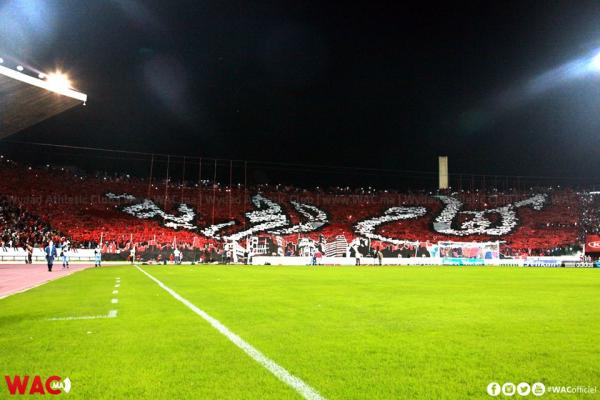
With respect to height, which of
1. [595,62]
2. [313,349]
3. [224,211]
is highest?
[595,62]

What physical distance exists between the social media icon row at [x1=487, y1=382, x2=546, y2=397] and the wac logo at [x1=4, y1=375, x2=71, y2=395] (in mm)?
3488

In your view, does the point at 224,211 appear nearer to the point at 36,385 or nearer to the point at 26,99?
the point at 26,99

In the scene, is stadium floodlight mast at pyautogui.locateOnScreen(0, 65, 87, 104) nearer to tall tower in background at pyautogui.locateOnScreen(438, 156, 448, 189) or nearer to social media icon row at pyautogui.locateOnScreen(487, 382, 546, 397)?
social media icon row at pyautogui.locateOnScreen(487, 382, 546, 397)

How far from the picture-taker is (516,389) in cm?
433

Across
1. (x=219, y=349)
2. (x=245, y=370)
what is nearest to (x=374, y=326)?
(x=219, y=349)

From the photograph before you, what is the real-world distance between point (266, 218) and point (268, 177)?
14.4 meters

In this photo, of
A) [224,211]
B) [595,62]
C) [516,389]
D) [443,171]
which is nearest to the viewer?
[516,389]

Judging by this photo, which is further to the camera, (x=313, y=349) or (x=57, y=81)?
(x=57, y=81)

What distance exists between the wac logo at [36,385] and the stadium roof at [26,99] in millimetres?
4277

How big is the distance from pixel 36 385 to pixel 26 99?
524 centimetres

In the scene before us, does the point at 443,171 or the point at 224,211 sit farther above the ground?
the point at 443,171

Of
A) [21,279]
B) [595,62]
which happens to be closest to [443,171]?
[595,62]

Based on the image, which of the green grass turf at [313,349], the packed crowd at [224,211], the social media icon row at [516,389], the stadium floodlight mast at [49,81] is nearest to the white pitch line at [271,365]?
the green grass turf at [313,349]

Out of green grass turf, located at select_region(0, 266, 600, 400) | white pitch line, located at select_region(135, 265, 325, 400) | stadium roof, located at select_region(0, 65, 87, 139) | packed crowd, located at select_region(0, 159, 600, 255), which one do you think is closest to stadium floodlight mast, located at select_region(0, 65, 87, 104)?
stadium roof, located at select_region(0, 65, 87, 139)
